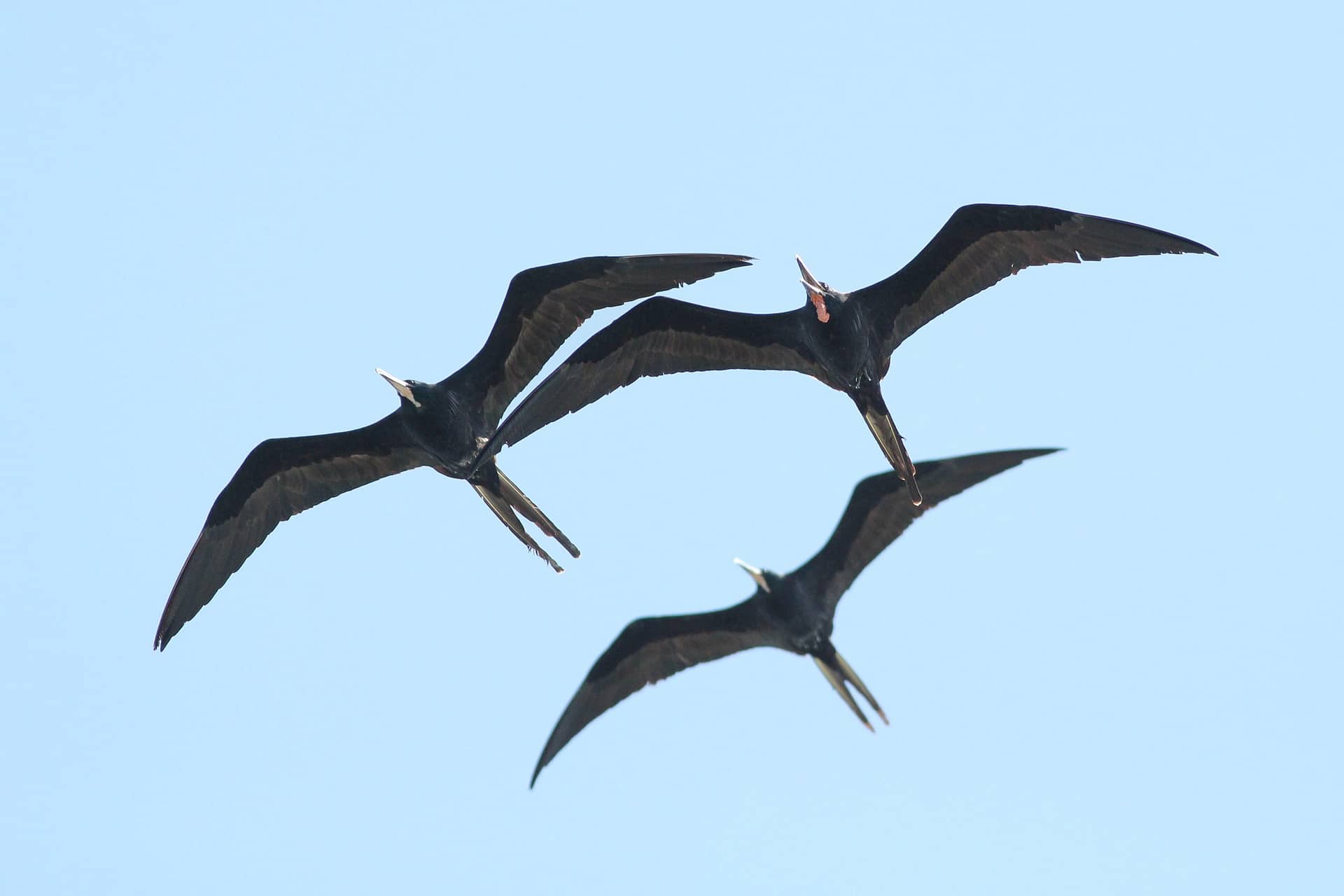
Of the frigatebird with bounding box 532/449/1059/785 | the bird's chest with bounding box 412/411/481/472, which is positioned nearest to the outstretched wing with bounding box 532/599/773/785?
the frigatebird with bounding box 532/449/1059/785

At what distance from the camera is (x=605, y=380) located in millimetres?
17938

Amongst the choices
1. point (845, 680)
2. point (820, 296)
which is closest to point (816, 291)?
point (820, 296)

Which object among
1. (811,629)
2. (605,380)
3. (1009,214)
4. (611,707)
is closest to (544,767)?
(611,707)

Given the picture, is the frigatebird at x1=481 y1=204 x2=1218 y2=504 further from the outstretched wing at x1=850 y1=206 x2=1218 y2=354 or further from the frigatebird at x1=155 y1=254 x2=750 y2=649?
the frigatebird at x1=155 y1=254 x2=750 y2=649

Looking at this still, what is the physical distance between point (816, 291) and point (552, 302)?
2.57 m

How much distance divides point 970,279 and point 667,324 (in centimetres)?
303

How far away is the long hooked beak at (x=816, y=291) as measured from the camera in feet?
57.7

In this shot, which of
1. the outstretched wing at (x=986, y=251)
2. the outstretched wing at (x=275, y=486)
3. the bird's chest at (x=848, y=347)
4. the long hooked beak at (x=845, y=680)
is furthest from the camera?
the long hooked beak at (x=845, y=680)

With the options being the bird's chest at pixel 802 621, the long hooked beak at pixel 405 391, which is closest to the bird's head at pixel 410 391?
the long hooked beak at pixel 405 391

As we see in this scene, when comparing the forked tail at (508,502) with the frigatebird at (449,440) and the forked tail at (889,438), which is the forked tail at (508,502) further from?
the forked tail at (889,438)

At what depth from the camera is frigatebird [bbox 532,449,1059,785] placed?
2012 centimetres

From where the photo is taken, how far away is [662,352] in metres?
18.2

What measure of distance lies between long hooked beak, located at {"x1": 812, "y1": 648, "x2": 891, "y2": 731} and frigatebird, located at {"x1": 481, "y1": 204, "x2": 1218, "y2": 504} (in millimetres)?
2860

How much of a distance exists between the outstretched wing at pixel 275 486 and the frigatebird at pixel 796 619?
11.8ft
